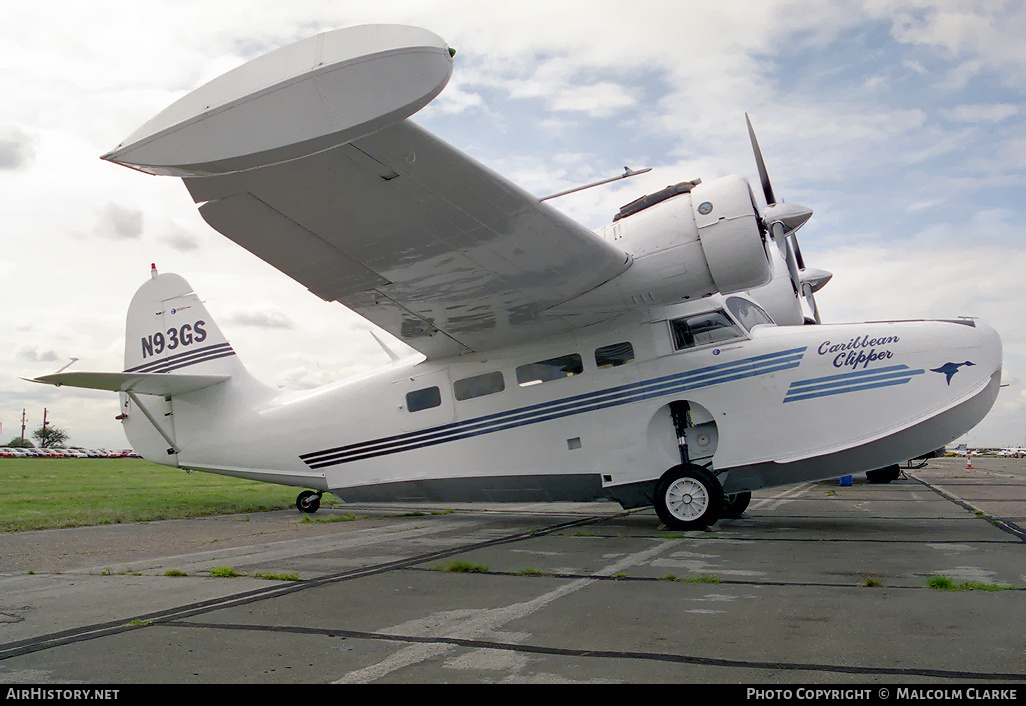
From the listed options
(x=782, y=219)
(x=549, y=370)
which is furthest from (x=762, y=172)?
(x=549, y=370)

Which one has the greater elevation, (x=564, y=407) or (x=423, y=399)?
(x=423, y=399)

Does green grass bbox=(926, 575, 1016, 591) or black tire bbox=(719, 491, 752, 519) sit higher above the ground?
black tire bbox=(719, 491, 752, 519)

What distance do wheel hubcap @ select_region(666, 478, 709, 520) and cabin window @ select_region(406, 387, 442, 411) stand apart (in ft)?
11.7

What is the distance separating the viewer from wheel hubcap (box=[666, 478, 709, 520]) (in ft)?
27.5

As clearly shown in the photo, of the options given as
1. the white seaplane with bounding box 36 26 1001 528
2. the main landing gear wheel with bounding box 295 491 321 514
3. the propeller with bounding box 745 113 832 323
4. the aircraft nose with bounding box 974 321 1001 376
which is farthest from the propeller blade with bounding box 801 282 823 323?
the main landing gear wheel with bounding box 295 491 321 514

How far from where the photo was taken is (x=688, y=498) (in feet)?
27.8

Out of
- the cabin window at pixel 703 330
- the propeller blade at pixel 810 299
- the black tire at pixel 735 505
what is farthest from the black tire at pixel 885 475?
the cabin window at pixel 703 330

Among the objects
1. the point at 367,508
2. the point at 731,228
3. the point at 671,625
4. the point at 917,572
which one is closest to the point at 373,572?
the point at 671,625

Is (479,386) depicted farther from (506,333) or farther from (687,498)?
(687,498)

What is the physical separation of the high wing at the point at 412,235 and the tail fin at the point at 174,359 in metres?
4.80

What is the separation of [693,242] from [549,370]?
2.78 metres

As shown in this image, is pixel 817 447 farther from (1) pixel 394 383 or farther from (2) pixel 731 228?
(1) pixel 394 383

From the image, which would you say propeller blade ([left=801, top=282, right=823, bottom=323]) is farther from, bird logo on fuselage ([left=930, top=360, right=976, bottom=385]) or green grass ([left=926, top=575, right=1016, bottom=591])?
green grass ([left=926, top=575, right=1016, bottom=591])

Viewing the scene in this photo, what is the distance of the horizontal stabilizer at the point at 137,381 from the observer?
32.5ft
